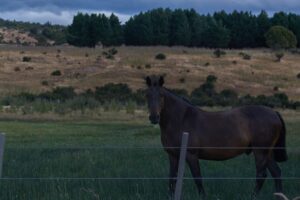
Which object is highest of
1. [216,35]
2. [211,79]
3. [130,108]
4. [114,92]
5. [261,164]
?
[261,164]

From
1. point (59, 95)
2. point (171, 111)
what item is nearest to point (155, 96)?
point (171, 111)

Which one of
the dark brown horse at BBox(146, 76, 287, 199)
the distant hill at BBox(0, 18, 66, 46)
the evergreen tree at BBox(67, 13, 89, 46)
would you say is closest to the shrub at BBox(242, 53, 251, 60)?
the evergreen tree at BBox(67, 13, 89, 46)

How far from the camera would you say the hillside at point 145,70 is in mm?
63656

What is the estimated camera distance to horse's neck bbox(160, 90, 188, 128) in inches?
529

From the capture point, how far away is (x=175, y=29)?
9488 centimetres

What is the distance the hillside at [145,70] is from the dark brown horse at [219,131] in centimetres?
4445

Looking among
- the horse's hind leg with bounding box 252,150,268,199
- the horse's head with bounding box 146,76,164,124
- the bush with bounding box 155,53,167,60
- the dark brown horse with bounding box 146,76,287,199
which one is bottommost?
the bush with bounding box 155,53,167,60

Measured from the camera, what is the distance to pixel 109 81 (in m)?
64.4

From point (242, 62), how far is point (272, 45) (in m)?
17.6

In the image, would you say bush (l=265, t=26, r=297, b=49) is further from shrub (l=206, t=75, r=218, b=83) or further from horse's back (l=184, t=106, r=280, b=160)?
horse's back (l=184, t=106, r=280, b=160)

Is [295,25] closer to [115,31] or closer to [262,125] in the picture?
[115,31]

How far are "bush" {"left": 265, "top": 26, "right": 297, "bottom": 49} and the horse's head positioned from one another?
76.7 metres

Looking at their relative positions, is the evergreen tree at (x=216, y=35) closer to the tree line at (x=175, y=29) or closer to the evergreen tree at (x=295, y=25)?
the tree line at (x=175, y=29)

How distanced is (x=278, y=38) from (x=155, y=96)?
77.7m
